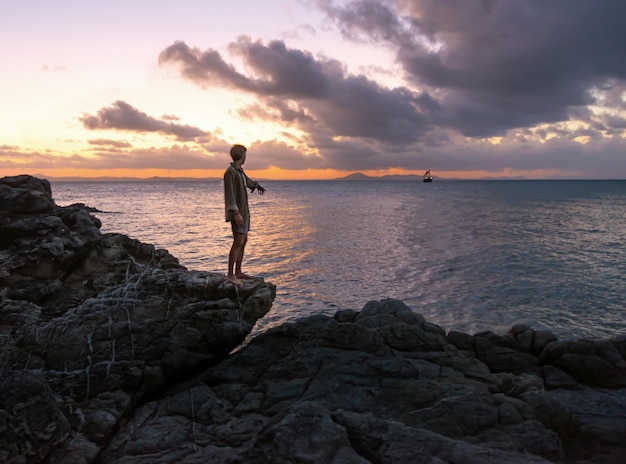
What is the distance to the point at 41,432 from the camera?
18.2 ft

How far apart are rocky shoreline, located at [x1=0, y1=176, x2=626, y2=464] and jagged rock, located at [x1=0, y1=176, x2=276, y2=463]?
1.0 inches

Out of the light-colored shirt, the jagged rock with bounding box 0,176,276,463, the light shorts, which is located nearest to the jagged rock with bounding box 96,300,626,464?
the jagged rock with bounding box 0,176,276,463

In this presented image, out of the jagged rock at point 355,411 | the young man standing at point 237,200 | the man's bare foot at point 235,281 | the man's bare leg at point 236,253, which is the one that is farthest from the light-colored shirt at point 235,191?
the jagged rock at point 355,411

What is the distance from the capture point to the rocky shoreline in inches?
216

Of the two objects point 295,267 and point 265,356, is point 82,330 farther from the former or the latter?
point 295,267

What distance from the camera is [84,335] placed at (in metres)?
7.69

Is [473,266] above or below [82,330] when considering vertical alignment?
below

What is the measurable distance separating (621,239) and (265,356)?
42390 mm

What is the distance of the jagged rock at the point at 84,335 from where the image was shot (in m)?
5.75

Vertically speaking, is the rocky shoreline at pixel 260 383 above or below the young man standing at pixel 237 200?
below

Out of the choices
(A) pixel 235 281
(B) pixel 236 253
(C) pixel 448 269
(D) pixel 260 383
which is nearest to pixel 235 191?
(B) pixel 236 253

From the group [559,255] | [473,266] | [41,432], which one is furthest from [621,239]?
[41,432]

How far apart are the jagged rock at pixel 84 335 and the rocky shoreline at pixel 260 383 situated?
0.03 metres

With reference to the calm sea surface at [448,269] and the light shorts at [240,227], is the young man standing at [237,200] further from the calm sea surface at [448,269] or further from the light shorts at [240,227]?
the calm sea surface at [448,269]
